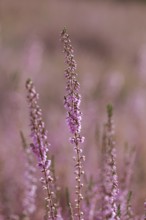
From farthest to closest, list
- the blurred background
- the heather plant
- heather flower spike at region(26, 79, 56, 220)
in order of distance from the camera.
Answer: the blurred background
the heather plant
heather flower spike at region(26, 79, 56, 220)

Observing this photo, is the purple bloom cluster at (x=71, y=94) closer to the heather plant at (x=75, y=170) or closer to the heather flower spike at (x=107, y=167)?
the heather plant at (x=75, y=170)

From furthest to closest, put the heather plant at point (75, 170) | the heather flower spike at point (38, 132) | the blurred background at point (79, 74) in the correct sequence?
1. the blurred background at point (79, 74)
2. the heather plant at point (75, 170)
3. the heather flower spike at point (38, 132)

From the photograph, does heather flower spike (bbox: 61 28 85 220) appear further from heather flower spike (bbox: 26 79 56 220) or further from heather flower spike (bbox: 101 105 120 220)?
heather flower spike (bbox: 101 105 120 220)

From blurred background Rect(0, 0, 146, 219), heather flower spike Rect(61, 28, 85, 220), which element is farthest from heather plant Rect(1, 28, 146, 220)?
blurred background Rect(0, 0, 146, 219)

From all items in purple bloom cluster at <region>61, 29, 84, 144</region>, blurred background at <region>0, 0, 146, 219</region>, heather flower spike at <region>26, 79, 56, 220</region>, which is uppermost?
blurred background at <region>0, 0, 146, 219</region>

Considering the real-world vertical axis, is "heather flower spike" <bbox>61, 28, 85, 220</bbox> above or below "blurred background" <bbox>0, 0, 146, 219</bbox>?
below

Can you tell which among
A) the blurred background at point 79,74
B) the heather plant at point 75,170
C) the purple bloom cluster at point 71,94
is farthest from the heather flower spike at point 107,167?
the purple bloom cluster at point 71,94

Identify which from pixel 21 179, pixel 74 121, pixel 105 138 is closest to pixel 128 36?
pixel 21 179

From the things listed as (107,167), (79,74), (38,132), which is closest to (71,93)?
(38,132)

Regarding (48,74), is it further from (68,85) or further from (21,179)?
(68,85)

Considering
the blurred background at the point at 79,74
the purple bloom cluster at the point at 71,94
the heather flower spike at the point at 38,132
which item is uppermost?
the blurred background at the point at 79,74
